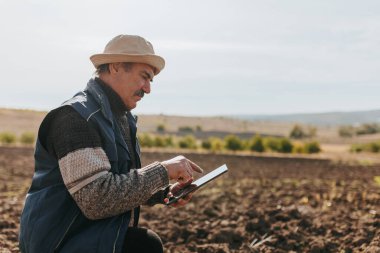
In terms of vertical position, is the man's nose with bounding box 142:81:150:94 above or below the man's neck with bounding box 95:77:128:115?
above

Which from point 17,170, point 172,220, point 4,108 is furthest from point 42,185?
point 4,108

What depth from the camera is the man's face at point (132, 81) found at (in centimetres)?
298

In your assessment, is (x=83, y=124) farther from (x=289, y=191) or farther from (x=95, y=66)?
(x=289, y=191)

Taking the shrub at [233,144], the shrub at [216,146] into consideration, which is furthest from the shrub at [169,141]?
the shrub at [233,144]

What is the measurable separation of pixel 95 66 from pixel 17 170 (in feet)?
44.5

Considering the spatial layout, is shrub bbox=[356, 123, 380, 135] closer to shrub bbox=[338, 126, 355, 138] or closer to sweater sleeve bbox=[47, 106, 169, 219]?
shrub bbox=[338, 126, 355, 138]

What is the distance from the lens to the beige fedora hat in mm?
2926

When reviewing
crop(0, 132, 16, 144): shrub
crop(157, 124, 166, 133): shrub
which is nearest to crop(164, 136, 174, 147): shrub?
crop(0, 132, 16, 144): shrub

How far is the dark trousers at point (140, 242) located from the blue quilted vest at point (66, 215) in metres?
0.10

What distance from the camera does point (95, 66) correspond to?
306 cm

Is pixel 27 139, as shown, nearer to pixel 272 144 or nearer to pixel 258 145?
pixel 258 145

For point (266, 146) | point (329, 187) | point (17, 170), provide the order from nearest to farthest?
point (329, 187) → point (17, 170) → point (266, 146)

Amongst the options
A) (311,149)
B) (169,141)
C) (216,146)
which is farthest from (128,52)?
(169,141)

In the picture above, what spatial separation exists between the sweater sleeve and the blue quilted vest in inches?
3.1
